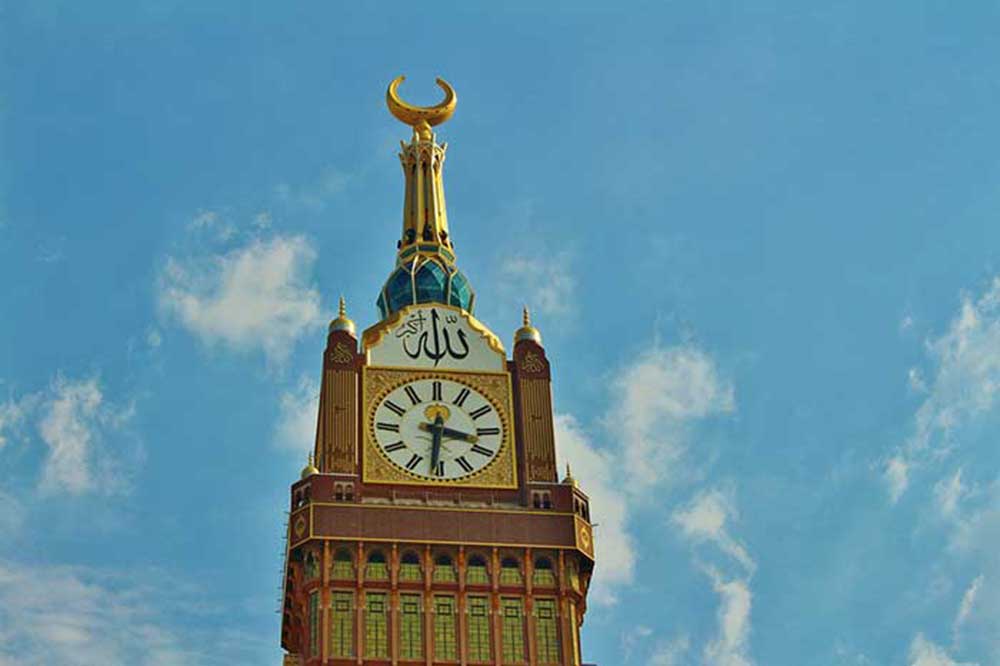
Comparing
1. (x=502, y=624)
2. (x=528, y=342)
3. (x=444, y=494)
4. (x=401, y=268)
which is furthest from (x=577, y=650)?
(x=401, y=268)

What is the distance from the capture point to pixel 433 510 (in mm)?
72500

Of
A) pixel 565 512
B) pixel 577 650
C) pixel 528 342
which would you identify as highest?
pixel 528 342

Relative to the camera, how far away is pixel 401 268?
81000mm

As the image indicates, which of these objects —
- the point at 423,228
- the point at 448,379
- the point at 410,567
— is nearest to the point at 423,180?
the point at 423,228

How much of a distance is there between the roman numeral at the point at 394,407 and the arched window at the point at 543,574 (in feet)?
24.4

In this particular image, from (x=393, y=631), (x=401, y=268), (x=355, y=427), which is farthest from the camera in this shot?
(x=401, y=268)

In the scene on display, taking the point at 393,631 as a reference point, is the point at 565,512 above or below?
above

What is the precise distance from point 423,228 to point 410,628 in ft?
60.4

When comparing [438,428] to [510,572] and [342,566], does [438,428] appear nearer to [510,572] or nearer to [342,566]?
[510,572]

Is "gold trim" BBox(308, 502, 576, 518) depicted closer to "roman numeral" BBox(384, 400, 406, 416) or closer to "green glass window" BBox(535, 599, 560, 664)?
"green glass window" BBox(535, 599, 560, 664)

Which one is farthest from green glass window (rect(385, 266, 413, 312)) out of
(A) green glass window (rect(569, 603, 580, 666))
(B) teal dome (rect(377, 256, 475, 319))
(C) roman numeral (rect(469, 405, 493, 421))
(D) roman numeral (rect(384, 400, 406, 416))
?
(A) green glass window (rect(569, 603, 580, 666))

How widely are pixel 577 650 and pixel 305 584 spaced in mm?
9344

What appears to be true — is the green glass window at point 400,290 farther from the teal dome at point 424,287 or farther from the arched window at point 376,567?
the arched window at point 376,567

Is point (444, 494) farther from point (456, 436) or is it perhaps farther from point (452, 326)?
point (452, 326)
